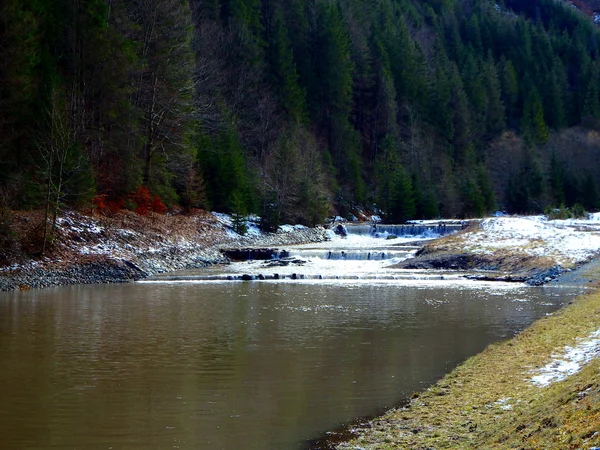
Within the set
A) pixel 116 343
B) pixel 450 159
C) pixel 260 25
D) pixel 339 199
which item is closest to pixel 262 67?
pixel 260 25

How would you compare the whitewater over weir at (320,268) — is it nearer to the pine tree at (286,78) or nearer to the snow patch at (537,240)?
the snow patch at (537,240)

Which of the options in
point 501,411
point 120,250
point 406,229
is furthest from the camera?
point 406,229

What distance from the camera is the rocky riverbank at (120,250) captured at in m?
28.1

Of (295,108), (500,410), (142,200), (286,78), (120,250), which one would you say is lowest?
(500,410)

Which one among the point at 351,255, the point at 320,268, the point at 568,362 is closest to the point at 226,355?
the point at 568,362

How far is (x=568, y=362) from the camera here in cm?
1154

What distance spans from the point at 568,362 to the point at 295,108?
6761 centimetres

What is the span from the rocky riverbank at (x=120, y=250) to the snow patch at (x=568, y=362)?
21305mm

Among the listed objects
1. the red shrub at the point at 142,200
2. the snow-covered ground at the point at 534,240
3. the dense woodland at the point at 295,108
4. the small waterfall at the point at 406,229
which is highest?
the dense woodland at the point at 295,108

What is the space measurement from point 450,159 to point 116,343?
3168 inches

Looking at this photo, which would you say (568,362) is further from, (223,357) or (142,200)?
(142,200)

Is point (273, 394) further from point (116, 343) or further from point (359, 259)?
point (359, 259)

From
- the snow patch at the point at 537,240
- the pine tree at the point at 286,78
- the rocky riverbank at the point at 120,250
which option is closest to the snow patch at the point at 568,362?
the snow patch at the point at 537,240

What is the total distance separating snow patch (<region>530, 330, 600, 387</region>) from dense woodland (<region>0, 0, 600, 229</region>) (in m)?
23.7
